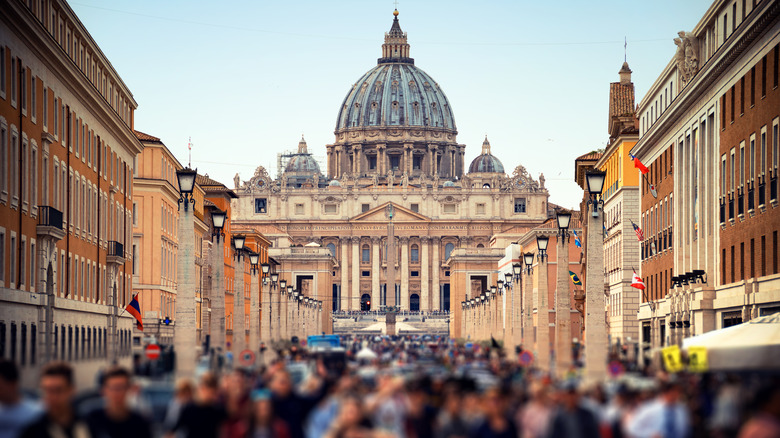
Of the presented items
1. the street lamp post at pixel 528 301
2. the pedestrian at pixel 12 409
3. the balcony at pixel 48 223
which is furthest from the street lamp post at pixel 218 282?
the pedestrian at pixel 12 409

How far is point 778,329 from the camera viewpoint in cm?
3036

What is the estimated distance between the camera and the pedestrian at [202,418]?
13.6 meters

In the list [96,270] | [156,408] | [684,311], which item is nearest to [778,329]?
[156,408]

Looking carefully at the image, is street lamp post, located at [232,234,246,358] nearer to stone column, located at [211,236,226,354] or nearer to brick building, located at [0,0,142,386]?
stone column, located at [211,236,226,354]

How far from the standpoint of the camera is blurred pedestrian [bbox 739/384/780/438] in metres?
12.1

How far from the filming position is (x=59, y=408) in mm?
12898

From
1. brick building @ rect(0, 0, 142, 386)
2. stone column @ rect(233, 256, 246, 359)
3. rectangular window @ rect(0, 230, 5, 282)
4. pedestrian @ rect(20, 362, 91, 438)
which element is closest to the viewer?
pedestrian @ rect(20, 362, 91, 438)

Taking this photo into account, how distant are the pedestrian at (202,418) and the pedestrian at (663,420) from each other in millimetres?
4398

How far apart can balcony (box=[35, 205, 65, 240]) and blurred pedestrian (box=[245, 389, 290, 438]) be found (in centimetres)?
3474

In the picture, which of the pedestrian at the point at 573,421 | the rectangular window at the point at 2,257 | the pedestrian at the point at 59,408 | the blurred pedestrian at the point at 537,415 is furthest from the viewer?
the rectangular window at the point at 2,257

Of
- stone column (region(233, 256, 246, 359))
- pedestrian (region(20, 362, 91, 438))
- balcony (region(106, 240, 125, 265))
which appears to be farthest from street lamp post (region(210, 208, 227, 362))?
pedestrian (region(20, 362, 91, 438))

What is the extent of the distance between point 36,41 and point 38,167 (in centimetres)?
482

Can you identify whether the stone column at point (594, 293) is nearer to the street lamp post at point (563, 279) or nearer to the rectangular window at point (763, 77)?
the street lamp post at point (563, 279)

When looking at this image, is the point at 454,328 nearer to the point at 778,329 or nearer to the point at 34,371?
the point at 778,329
